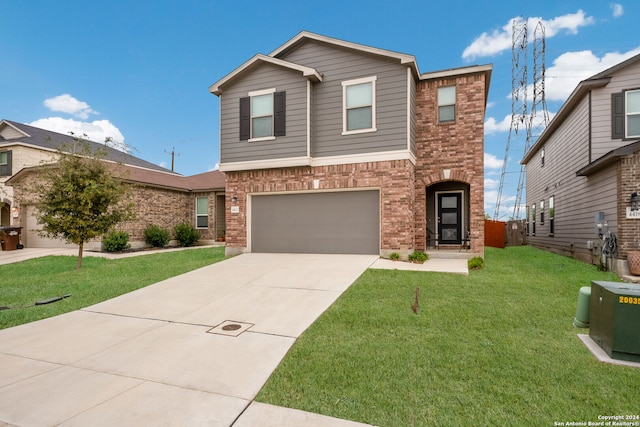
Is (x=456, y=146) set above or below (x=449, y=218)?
above

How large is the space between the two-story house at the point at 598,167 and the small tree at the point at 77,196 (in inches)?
589

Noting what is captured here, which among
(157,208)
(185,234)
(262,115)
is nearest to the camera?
(262,115)

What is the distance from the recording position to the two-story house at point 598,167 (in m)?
8.66

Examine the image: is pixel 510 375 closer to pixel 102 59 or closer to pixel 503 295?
pixel 503 295

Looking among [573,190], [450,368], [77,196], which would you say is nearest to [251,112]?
[77,196]

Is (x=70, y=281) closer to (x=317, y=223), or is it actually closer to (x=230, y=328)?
(x=230, y=328)

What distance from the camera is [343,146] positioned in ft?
34.5

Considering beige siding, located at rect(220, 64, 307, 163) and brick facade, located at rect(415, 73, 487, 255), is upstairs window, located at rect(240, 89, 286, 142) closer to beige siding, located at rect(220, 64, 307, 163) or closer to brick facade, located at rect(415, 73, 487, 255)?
beige siding, located at rect(220, 64, 307, 163)

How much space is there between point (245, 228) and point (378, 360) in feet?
29.2

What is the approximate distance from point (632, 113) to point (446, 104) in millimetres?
5861

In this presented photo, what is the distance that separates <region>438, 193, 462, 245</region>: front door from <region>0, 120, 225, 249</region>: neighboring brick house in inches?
463

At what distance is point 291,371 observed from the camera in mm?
3439

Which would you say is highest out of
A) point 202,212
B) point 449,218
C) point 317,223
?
point 202,212

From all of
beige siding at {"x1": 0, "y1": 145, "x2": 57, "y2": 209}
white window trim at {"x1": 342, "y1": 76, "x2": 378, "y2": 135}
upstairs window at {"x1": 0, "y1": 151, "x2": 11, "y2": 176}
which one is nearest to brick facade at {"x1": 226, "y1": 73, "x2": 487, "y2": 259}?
white window trim at {"x1": 342, "y1": 76, "x2": 378, "y2": 135}
